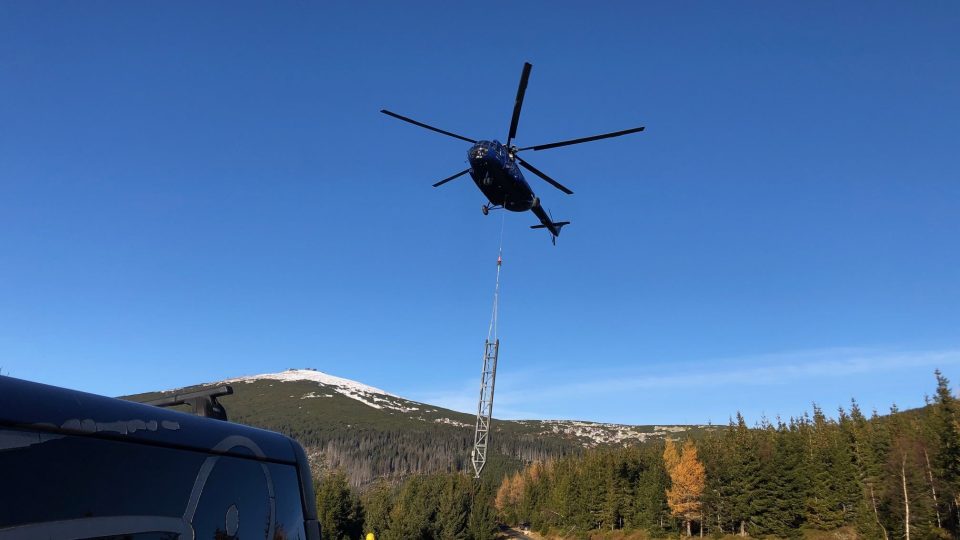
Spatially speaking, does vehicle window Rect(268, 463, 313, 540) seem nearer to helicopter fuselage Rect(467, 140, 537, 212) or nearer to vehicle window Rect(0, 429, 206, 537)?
vehicle window Rect(0, 429, 206, 537)

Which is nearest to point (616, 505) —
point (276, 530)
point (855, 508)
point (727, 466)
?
point (727, 466)

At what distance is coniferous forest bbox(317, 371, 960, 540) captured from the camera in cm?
5184

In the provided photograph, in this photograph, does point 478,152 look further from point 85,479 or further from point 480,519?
point 480,519

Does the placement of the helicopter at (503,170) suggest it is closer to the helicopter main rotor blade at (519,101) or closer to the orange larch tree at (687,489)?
the helicopter main rotor blade at (519,101)

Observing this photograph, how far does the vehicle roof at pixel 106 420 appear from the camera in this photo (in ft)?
8.78

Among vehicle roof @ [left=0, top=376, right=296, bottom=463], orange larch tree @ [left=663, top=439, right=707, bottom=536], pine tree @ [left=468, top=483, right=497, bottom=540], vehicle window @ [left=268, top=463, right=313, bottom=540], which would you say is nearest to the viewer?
vehicle roof @ [left=0, top=376, right=296, bottom=463]

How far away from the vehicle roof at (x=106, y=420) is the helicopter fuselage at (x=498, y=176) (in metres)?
18.8

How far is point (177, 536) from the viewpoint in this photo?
3.35 m

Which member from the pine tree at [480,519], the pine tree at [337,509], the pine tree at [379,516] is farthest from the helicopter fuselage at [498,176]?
the pine tree at [480,519]

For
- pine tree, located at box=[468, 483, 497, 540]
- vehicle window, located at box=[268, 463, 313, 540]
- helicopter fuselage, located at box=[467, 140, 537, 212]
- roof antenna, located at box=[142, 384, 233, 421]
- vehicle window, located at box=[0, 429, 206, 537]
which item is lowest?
pine tree, located at box=[468, 483, 497, 540]

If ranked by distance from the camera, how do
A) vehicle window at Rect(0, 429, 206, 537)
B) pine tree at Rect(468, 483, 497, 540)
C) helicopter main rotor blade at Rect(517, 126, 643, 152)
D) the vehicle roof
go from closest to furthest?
1. vehicle window at Rect(0, 429, 206, 537)
2. the vehicle roof
3. helicopter main rotor blade at Rect(517, 126, 643, 152)
4. pine tree at Rect(468, 483, 497, 540)

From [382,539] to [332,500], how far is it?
6392 millimetres

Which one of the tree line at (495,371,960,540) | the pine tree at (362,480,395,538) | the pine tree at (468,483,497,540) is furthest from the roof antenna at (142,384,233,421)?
the tree line at (495,371,960,540)

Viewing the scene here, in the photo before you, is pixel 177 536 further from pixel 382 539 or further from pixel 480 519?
pixel 480 519
